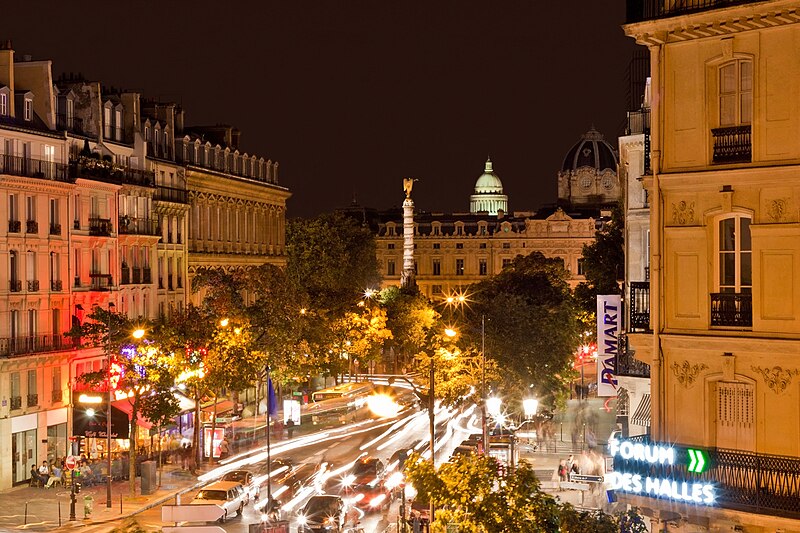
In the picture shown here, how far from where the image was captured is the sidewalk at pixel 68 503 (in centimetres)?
4653

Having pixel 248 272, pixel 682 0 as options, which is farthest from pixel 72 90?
pixel 682 0

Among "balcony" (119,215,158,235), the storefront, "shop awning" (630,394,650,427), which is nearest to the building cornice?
"shop awning" (630,394,650,427)

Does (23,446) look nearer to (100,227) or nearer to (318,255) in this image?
(100,227)

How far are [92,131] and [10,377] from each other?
684 inches

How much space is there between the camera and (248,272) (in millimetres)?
78000

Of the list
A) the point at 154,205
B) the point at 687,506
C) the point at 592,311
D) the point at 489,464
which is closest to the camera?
the point at 687,506

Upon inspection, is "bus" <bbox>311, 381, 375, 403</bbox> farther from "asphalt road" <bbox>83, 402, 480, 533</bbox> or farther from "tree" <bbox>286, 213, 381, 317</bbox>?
"tree" <bbox>286, 213, 381, 317</bbox>

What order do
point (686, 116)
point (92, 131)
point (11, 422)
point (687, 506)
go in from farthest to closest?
point (92, 131)
point (11, 422)
point (686, 116)
point (687, 506)

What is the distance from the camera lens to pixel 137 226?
73125mm

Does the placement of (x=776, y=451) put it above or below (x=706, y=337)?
below

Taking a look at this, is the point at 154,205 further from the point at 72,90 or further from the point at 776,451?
the point at 776,451

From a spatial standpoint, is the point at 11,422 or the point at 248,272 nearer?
the point at 11,422

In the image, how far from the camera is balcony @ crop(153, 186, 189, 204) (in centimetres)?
7744

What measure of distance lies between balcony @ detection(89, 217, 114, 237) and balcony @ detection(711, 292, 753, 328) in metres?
46.4
